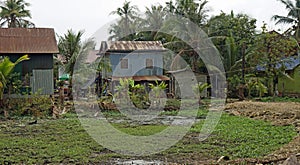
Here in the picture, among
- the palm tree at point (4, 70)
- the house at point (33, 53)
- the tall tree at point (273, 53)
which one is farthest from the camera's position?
the tall tree at point (273, 53)

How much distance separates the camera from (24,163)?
28.2 ft

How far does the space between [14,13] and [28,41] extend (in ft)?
53.3

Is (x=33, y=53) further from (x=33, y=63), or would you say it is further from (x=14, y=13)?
(x=14, y=13)

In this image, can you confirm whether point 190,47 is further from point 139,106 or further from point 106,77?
point 139,106

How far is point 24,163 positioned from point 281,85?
21792mm

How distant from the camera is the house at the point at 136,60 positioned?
90.6 ft

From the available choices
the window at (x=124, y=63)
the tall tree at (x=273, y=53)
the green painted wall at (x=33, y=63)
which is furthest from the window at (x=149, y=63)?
the green painted wall at (x=33, y=63)

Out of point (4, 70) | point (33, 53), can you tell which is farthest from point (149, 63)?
point (4, 70)

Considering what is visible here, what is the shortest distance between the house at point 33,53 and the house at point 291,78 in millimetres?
13762

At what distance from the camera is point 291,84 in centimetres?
2639

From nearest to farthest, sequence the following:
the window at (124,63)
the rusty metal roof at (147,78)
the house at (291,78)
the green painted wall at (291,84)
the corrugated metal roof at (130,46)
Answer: the house at (291,78) < the green painted wall at (291,84) < the rusty metal roof at (147,78) < the corrugated metal roof at (130,46) < the window at (124,63)

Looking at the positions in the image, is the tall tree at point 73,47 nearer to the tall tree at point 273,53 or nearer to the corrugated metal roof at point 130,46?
the corrugated metal roof at point 130,46

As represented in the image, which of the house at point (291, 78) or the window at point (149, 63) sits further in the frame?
the window at point (149, 63)

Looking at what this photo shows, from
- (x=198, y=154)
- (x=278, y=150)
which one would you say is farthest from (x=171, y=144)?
(x=278, y=150)
